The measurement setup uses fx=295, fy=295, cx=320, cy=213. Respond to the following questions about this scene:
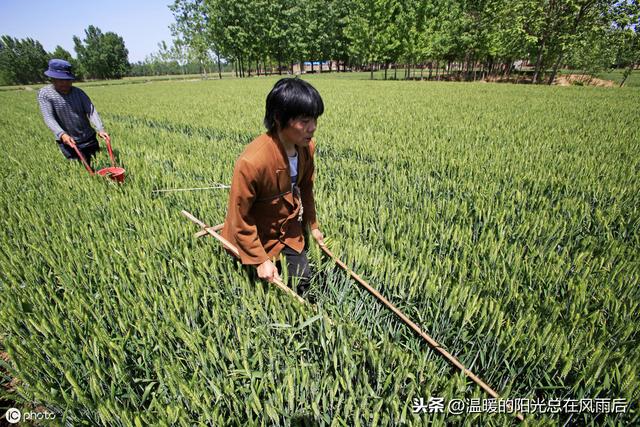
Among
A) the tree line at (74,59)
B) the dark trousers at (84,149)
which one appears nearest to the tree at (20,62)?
the tree line at (74,59)

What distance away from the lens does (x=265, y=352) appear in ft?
4.37

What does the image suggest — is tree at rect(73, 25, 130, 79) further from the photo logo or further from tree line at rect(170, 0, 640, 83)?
the photo logo

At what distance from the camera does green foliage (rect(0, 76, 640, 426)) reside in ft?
3.84

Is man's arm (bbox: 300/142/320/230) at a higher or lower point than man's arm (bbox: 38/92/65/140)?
lower

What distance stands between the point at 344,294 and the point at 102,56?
75.4 metres

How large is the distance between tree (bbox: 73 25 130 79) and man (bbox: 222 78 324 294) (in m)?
74.8

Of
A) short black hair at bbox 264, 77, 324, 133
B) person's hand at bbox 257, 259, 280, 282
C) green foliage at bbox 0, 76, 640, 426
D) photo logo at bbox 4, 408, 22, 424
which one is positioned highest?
short black hair at bbox 264, 77, 324, 133

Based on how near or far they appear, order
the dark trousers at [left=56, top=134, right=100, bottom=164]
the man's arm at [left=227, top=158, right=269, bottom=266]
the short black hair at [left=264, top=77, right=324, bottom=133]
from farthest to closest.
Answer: the dark trousers at [left=56, top=134, right=100, bottom=164] < the man's arm at [left=227, top=158, right=269, bottom=266] < the short black hair at [left=264, top=77, right=324, bottom=133]

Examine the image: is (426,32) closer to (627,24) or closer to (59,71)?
(627,24)

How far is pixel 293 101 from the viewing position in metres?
1.25

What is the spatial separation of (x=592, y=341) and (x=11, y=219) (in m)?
4.09

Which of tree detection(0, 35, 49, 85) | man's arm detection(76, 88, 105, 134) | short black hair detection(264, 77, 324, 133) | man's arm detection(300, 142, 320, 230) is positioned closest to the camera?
short black hair detection(264, 77, 324, 133)

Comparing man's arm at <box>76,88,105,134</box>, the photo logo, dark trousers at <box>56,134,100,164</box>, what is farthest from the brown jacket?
dark trousers at <box>56,134,100,164</box>

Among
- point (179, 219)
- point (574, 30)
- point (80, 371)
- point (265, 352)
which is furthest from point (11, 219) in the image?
point (574, 30)
